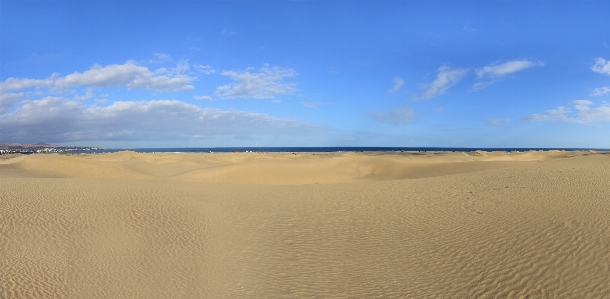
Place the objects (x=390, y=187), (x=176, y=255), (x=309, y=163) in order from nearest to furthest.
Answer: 1. (x=176, y=255)
2. (x=390, y=187)
3. (x=309, y=163)

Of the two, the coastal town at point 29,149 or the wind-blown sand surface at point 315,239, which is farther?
the coastal town at point 29,149

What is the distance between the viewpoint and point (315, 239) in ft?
34.6

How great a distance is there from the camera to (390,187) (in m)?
15.9

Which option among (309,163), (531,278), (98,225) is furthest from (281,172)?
(531,278)

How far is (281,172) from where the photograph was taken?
100ft

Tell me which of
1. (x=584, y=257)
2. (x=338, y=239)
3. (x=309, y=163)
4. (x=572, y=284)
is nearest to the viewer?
(x=572, y=284)

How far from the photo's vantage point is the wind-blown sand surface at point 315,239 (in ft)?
25.5

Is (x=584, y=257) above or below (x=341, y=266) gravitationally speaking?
above

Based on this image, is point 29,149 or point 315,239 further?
point 29,149

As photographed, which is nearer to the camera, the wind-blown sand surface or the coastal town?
the wind-blown sand surface

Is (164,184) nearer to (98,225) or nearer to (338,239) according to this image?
(98,225)

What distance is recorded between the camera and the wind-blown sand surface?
7781 mm

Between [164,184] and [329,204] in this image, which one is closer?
[329,204]

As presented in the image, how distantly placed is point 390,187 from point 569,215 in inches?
276
